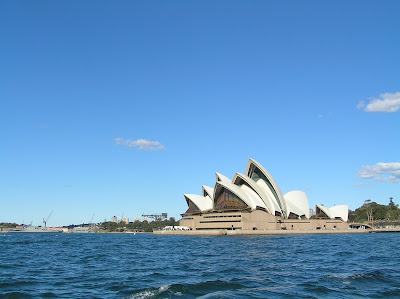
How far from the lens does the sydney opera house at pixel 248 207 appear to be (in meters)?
102

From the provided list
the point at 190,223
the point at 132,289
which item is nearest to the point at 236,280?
the point at 132,289

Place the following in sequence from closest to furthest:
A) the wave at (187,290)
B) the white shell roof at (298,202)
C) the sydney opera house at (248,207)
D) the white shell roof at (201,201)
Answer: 1. the wave at (187,290)
2. the sydney opera house at (248,207)
3. the white shell roof at (201,201)
4. the white shell roof at (298,202)

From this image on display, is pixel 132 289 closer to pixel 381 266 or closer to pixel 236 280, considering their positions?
pixel 236 280

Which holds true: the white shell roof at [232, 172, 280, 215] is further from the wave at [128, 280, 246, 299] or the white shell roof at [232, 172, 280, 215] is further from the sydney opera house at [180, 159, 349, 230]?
the wave at [128, 280, 246, 299]

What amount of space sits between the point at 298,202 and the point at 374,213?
74.4 m

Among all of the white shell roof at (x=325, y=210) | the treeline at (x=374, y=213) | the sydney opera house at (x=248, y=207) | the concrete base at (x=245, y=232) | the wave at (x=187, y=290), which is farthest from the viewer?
the treeline at (x=374, y=213)

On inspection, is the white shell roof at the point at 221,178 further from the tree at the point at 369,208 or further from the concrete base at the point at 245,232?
the tree at the point at 369,208

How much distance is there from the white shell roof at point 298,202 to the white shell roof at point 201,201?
24784mm

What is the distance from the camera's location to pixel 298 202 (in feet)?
392

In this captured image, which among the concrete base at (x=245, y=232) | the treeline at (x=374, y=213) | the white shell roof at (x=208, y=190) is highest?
the white shell roof at (x=208, y=190)

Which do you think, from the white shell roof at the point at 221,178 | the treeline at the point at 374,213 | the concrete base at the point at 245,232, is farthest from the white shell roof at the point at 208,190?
the treeline at the point at 374,213

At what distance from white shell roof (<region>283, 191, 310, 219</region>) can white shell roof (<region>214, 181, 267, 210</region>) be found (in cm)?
1628

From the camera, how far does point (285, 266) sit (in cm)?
2367

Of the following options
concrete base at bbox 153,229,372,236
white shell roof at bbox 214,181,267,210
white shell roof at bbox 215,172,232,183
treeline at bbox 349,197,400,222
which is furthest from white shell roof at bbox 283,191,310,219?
treeline at bbox 349,197,400,222
